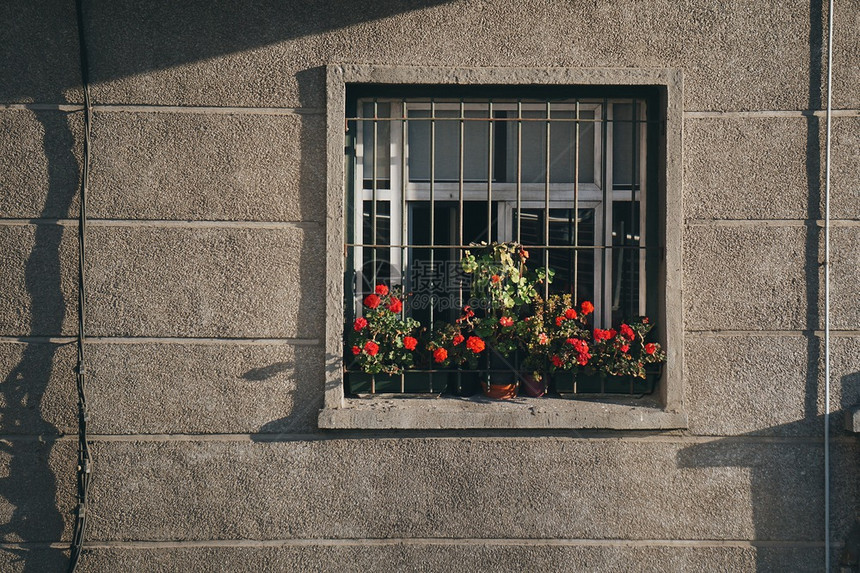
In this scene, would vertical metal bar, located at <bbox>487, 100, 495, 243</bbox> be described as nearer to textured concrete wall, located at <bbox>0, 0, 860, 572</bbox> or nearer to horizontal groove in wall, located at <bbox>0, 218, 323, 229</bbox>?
textured concrete wall, located at <bbox>0, 0, 860, 572</bbox>

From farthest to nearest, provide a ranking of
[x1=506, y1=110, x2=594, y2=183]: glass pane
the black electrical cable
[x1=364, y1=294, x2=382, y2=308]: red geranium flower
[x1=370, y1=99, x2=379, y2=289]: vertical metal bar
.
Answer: [x1=506, y1=110, x2=594, y2=183]: glass pane → [x1=370, y1=99, x2=379, y2=289]: vertical metal bar → [x1=364, y1=294, x2=382, y2=308]: red geranium flower → the black electrical cable

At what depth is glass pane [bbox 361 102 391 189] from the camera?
12.8 feet

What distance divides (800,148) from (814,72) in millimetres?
417

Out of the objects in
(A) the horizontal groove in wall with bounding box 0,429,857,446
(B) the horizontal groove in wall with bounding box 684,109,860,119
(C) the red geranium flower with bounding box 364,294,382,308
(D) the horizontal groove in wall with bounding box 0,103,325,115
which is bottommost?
(A) the horizontal groove in wall with bounding box 0,429,857,446

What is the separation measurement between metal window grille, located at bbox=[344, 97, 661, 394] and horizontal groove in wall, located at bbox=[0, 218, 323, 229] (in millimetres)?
350

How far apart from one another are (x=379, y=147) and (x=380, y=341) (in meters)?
1.11

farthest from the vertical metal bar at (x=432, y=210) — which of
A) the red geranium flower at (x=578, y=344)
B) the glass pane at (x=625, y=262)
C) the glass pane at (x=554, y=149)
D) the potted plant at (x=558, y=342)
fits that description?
the glass pane at (x=625, y=262)

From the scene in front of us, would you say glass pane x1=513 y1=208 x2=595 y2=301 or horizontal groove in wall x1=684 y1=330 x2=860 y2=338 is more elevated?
glass pane x1=513 y1=208 x2=595 y2=301

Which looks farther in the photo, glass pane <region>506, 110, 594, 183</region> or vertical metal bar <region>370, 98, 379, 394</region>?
glass pane <region>506, 110, 594, 183</region>

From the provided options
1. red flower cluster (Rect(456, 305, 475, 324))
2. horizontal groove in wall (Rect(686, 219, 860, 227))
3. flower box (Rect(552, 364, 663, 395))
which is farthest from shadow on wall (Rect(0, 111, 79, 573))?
horizontal groove in wall (Rect(686, 219, 860, 227))

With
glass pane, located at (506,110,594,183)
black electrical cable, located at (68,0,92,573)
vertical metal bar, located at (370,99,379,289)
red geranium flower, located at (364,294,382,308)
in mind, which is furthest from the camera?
glass pane, located at (506,110,594,183)

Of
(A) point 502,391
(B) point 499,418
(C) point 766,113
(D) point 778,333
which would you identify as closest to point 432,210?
(A) point 502,391

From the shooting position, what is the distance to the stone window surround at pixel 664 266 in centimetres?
362

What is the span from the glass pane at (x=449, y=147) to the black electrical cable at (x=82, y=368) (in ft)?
5.73
